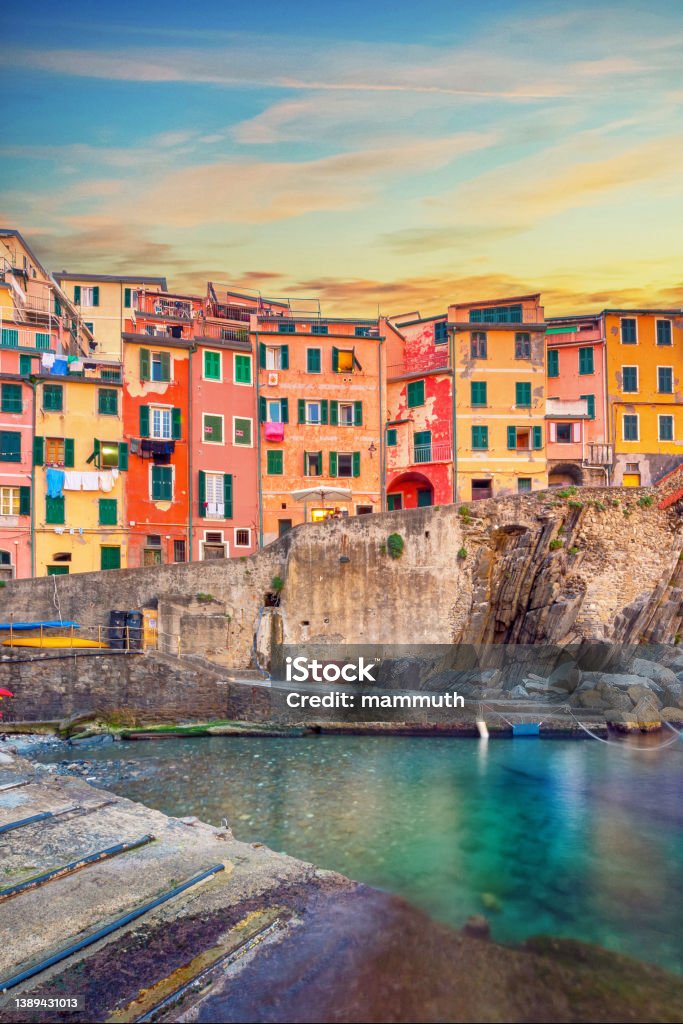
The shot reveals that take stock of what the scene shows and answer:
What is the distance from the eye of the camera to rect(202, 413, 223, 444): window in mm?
31641

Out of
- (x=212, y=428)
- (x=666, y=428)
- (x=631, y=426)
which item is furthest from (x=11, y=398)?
(x=666, y=428)

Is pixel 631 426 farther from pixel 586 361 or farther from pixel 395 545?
pixel 395 545

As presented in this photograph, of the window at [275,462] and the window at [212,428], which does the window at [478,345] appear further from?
the window at [212,428]

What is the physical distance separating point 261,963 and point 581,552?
66.4 ft

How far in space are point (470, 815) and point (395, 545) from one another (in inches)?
465

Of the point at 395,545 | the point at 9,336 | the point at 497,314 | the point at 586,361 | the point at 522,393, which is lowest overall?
the point at 395,545

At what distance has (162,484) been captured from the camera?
30.9 metres

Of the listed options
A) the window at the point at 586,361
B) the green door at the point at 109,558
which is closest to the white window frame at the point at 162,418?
the green door at the point at 109,558

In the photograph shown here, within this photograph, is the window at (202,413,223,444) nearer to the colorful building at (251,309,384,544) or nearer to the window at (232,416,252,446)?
the window at (232,416,252,446)

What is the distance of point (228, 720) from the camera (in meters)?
23.3

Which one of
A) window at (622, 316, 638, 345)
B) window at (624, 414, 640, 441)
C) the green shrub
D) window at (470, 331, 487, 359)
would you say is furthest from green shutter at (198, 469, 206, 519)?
window at (622, 316, 638, 345)

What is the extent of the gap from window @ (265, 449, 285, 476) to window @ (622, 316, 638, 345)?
16.7m

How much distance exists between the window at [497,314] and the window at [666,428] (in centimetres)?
815

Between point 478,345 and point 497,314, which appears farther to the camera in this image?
point 497,314
